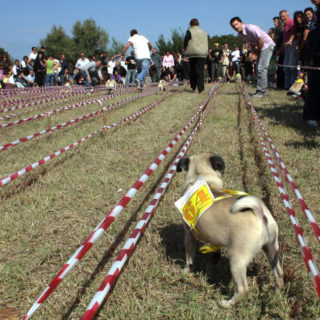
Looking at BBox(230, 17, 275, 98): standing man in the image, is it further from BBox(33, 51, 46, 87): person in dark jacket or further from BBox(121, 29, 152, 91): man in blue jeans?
Answer: BBox(33, 51, 46, 87): person in dark jacket

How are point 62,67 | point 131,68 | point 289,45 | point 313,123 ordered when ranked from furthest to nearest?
point 62,67, point 131,68, point 289,45, point 313,123

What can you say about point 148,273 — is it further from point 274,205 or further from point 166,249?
point 274,205

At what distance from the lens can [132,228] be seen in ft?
9.35

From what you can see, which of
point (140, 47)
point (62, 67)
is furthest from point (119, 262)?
point (62, 67)

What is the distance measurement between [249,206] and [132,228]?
1395 mm

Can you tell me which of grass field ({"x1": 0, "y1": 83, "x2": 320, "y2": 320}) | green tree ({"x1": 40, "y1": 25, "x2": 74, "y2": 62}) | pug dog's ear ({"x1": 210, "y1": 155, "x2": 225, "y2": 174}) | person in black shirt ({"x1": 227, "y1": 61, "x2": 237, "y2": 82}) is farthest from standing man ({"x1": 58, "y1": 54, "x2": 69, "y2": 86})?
green tree ({"x1": 40, "y1": 25, "x2": 74, "y2": 62})

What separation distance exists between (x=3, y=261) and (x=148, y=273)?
1186 mm

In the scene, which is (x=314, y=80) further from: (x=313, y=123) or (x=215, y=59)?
(x=215, y=59)

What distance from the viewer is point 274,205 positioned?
302cm

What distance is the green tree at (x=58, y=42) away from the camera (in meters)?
81.2

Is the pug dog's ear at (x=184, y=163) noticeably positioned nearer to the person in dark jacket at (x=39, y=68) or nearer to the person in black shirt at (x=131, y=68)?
the person in black shirt at (x=131, y=68)

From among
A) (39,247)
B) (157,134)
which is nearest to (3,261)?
(39,247)

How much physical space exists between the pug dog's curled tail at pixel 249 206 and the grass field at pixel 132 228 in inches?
22.0

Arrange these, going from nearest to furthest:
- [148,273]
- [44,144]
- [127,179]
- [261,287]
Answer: [261,287]
[148,273]
[127,179]
[44,144]
